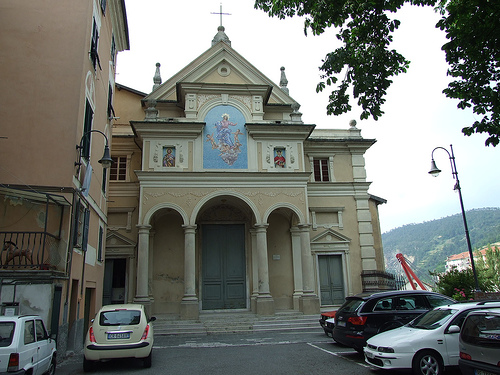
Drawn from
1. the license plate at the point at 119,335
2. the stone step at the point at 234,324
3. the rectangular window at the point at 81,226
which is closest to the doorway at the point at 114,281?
the stone step at the point at 234,324

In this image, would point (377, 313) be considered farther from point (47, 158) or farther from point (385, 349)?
point (47, 158)

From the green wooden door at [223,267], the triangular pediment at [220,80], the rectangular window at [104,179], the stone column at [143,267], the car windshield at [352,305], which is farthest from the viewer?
the triangular pediment at [220,80]

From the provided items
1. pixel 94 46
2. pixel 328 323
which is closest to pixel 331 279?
pixel 328 323

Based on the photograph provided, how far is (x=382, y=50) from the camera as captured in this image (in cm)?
895

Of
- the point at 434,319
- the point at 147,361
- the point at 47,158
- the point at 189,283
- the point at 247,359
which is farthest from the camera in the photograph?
the point at 189,283

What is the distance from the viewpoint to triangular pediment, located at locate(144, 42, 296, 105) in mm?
22609

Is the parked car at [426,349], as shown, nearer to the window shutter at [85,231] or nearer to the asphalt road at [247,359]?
the asphalt road at [247,359]

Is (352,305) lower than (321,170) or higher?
lower

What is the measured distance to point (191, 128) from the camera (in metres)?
21.7

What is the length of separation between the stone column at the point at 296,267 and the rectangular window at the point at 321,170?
12.8 ft

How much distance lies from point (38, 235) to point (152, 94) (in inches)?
563

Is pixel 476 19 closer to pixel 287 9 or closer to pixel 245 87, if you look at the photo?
pixel 287 9

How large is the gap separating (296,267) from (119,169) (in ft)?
36.8

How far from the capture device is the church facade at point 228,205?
2088cm
